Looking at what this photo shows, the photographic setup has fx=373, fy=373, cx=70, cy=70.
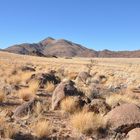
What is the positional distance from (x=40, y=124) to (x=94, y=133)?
4.51 ft

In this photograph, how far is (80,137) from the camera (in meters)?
9.12

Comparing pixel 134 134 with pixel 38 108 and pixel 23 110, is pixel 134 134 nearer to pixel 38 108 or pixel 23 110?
pixel 38 108

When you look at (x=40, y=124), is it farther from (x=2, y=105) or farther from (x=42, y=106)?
(x=2, y=105)

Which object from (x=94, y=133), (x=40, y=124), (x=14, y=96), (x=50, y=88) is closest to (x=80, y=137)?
(x=94, y=133)

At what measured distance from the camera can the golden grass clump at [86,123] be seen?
370 inches

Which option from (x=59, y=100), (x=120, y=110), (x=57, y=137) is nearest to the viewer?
(x=57, y=137)

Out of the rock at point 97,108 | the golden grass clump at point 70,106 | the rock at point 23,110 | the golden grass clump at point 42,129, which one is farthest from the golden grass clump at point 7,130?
the golden grass clump at point 70,106

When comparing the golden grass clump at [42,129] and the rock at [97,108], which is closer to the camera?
the golden grass clump at [42,129]

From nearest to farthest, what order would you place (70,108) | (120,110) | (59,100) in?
(120,110) → (70,108) → (59,100)

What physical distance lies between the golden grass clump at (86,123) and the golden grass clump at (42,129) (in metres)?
0.75

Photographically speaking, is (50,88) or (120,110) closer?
(120,110)

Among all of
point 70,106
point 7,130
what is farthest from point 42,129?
point 70,106

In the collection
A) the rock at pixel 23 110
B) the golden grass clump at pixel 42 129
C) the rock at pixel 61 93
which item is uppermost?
the rock at pixel 61 93

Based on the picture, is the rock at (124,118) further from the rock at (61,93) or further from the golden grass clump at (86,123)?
the rock at (61,93)
